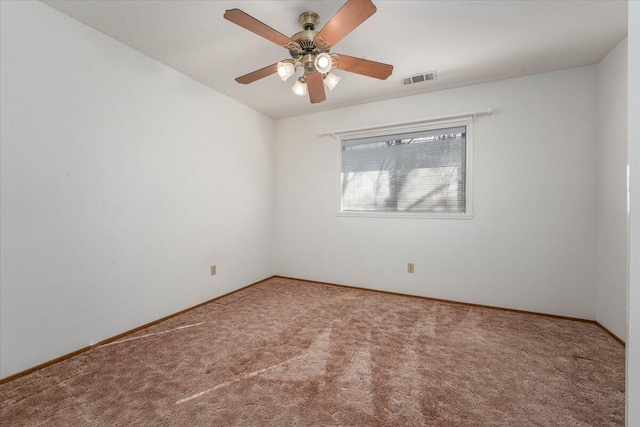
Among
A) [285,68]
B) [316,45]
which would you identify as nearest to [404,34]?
[316,45]

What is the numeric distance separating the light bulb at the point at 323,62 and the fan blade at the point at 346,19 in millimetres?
114

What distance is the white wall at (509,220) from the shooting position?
8.70 ft

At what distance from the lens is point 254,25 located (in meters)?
1.56

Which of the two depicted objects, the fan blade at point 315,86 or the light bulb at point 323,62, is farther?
the fan blade at point 315,86

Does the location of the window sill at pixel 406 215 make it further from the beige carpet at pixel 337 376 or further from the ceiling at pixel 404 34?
the ceiling at pixel 404 34

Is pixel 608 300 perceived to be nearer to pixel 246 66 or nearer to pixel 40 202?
pixel 246 66

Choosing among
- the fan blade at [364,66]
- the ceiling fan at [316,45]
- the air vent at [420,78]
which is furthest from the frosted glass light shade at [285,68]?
the air vent at [420,78]

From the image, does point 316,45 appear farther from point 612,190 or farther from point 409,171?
point 612,190

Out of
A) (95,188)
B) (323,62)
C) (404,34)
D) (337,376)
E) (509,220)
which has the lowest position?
(337,376)

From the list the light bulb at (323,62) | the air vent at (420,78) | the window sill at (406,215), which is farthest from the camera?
the window sill at (406,215)

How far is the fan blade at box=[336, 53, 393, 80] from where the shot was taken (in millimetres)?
1920

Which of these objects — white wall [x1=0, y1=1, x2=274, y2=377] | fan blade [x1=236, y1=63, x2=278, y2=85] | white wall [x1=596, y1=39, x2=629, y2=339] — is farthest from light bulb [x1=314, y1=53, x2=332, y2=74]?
white wall [x1=596, y1=39, x2=629, y2=339]

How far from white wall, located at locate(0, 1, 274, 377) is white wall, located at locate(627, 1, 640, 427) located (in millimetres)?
3127

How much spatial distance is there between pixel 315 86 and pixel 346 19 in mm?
651
